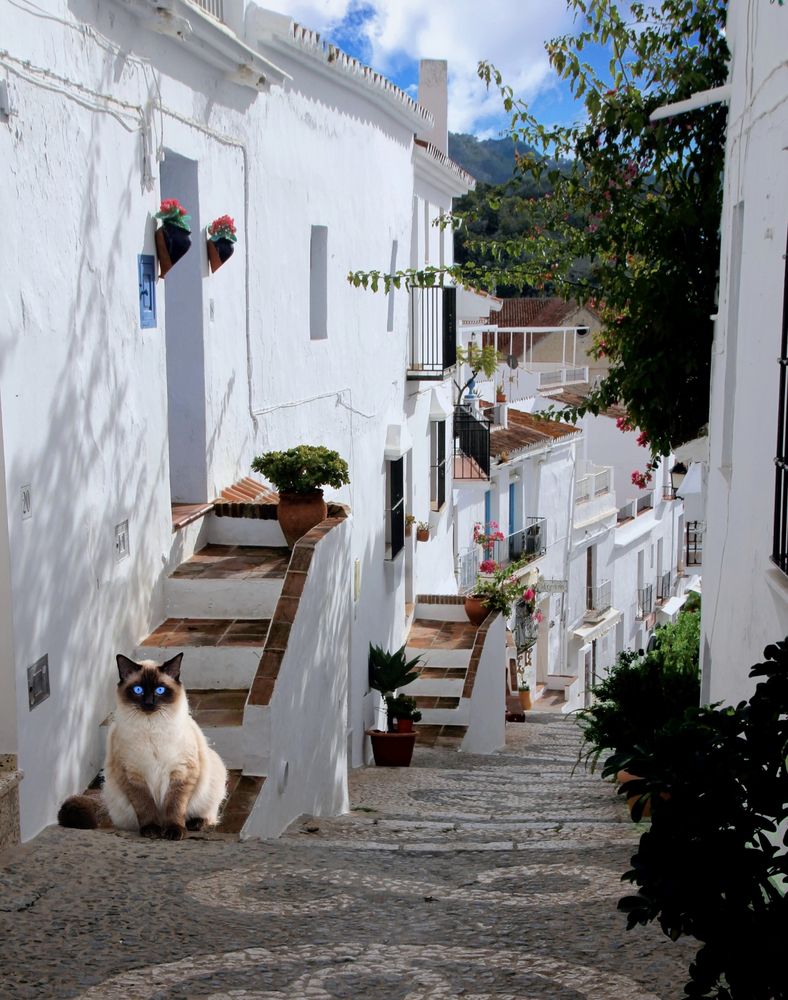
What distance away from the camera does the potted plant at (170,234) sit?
314 inches

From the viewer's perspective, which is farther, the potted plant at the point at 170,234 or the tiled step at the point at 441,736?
the tiled step at the point at 441,736

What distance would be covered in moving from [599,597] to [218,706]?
26.3 meters

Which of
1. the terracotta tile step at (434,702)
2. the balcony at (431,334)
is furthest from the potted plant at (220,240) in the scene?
the balcony at (431,334)

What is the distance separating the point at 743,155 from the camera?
7.79m

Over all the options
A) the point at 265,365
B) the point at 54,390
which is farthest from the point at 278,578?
the point at 265,365

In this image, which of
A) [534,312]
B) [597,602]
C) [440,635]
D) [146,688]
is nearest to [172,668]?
[146,688]

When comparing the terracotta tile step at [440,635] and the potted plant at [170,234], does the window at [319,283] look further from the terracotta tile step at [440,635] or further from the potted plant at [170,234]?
the terracotta tile step at [440,635]

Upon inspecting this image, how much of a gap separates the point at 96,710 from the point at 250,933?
2571 mm

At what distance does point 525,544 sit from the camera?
2683 cm

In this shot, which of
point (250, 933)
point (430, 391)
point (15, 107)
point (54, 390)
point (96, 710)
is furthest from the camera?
point (430, 391)

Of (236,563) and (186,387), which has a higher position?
(186,387)

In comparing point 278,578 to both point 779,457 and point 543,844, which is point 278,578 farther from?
point 779,457

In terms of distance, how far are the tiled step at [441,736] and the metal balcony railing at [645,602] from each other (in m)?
22.7

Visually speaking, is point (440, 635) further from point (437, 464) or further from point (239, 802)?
point (239, 802)
